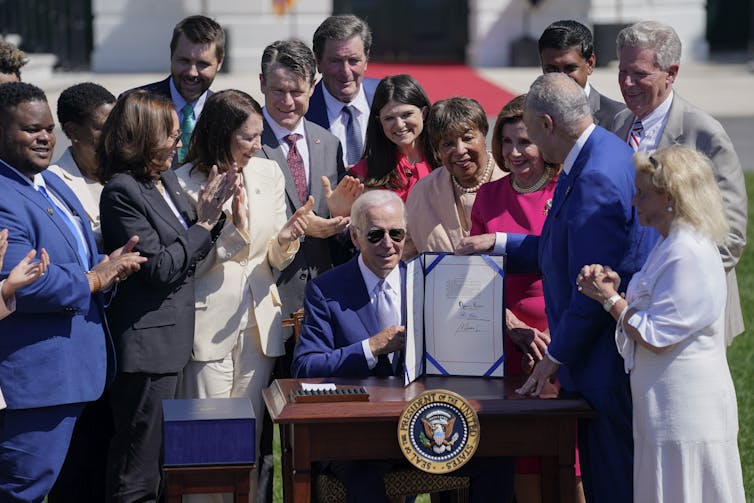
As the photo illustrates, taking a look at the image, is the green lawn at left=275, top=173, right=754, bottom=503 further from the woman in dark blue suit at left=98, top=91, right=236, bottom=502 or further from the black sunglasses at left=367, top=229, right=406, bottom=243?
the black sunglasses at left=367, top=229, right=406, bottom=243

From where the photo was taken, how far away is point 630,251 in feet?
14.4

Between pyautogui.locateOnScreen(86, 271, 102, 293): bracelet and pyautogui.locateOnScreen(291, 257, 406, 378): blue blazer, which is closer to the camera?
pyautogui.locateOnScreen(86, 271, 102, 293): bracelet

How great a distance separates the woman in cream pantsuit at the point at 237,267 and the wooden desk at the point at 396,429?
0.72 meters

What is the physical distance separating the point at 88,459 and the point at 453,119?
2144 mm

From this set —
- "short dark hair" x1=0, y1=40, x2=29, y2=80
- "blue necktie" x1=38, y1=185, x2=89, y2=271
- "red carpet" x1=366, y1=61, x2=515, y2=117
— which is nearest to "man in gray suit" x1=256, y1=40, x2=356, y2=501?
"blue necktie" x1=38, y1=185, x2=89, y2=271

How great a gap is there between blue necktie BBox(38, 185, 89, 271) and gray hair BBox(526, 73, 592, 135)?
5.82 feet

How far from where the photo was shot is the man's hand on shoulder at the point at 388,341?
189 inches

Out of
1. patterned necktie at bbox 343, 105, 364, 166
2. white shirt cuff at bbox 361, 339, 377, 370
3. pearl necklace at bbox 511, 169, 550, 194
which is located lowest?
white shirt cuff at bbox 361, 339, 377, 370

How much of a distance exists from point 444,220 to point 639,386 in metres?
1.50

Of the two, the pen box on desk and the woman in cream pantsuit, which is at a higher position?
the woman in cream pantsuit

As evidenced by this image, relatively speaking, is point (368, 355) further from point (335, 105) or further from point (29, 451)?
point (335, 105)

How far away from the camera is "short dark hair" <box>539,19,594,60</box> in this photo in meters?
5.98

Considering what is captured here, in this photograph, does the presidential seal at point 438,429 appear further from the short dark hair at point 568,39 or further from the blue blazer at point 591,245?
the short dark hair at point 568,39

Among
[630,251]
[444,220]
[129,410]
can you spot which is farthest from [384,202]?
[129,410]
